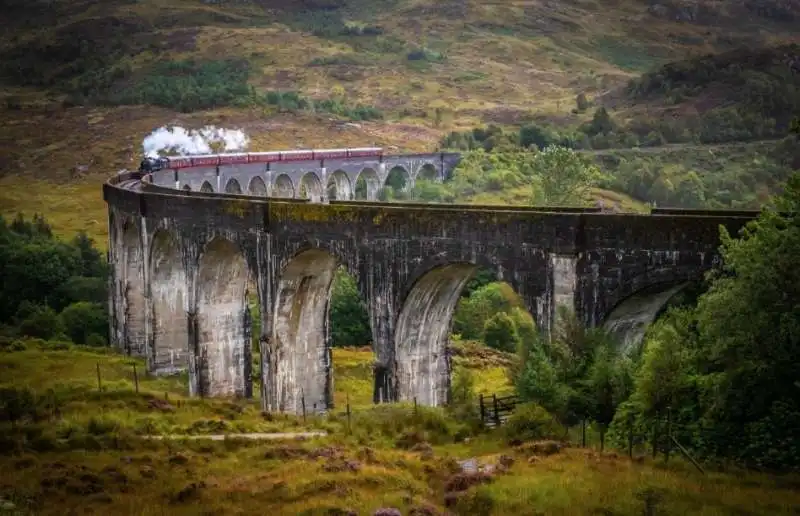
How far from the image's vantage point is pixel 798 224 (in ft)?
60.7

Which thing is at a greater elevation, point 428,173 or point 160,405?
point 428,173

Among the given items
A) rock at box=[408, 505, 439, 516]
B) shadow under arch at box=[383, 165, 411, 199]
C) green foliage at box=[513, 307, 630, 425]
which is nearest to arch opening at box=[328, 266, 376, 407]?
green foliage at box=[513, 307, 630, 425]

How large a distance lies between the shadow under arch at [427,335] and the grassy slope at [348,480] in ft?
7.94

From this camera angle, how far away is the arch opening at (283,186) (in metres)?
81.6

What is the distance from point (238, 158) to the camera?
75.8 meters

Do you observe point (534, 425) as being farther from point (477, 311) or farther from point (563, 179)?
point (563, 179)

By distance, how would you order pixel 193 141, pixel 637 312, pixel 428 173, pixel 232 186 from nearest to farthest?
pixel 637 312
pixel 232 186
pixel 428 173
pixel 193 141

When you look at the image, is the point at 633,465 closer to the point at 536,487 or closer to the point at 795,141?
the point at 536,487

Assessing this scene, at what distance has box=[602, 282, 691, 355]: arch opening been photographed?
74.9 feet

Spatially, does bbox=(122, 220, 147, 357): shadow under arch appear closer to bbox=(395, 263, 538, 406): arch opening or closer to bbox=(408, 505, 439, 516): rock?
bbox=(395, 263, 538, 406): arch opening

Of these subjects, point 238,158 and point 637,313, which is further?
point 238,158

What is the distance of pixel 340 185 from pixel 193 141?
23882 millimetres

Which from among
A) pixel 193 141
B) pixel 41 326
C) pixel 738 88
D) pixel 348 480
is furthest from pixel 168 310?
pixel 738 88

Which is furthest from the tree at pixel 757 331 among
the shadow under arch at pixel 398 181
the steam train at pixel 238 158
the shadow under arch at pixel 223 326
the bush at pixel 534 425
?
the shadow under arch at pixel 398 181
